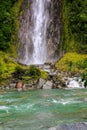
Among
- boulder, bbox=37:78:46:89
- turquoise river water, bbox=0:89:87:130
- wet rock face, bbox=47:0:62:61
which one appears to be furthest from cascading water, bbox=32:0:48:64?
turquoise river water, bbox=0:89:87:130

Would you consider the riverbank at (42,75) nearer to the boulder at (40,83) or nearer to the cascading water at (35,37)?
the boulder at (40,83)

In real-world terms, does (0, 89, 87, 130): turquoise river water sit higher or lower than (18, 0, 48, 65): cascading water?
lower

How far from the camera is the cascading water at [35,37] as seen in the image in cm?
5622

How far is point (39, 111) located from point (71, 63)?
2648 centimetres

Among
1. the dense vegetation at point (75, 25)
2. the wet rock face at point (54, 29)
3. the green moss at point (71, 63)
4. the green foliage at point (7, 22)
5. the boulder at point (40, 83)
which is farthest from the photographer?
the dense vegetation at point (75, 25)

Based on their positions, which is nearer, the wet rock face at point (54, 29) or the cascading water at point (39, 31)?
the cascading water at point (39, 31)

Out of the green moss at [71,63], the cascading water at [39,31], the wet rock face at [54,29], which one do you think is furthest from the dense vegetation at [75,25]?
the cascading water at [39,31]

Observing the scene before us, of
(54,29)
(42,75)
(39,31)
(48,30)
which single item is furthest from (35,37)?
(42,75)

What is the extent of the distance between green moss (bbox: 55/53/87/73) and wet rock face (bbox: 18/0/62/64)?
2.40 m

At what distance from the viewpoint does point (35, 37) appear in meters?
57.2

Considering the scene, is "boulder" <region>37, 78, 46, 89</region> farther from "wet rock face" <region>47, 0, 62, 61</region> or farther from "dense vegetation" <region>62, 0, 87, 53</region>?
"dense vegetation" <region>62, 0, 87, 53</region>

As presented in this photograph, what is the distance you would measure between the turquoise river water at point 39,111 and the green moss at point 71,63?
1618 cm

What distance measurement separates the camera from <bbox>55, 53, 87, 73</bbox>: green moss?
48.6 meters

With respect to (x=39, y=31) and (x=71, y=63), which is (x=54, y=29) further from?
(x=71, y=63)
